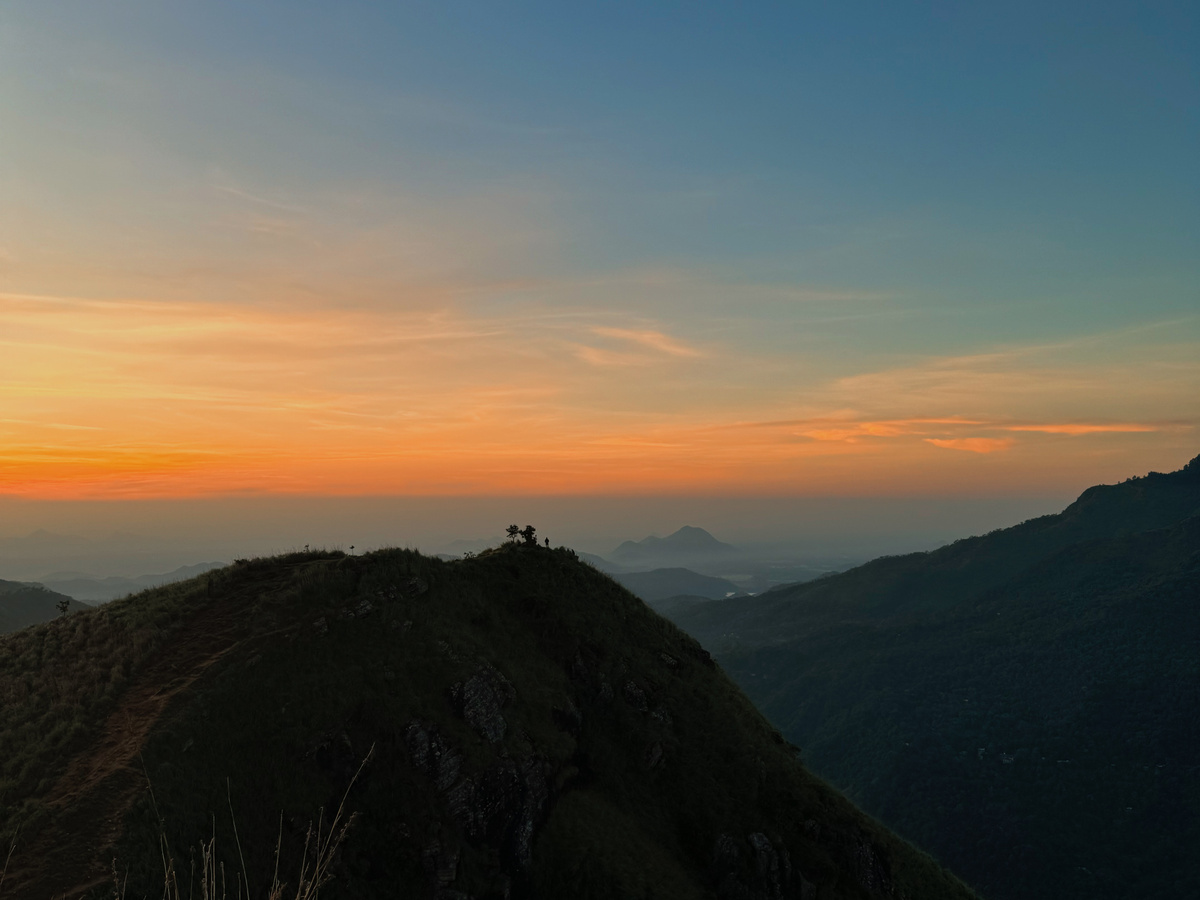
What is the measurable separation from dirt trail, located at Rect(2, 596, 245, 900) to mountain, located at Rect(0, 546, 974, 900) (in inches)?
5.1

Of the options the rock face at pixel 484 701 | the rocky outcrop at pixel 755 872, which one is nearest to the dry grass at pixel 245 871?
the rock face at pixel 484 701

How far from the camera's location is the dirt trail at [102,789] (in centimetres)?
3133

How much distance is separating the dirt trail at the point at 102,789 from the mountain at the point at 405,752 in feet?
0.43

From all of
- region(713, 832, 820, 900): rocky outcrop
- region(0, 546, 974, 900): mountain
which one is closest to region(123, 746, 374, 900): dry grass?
region(0, 546, 974, 900): mountain

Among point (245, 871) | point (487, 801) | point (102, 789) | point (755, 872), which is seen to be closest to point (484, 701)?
point (487, 801)

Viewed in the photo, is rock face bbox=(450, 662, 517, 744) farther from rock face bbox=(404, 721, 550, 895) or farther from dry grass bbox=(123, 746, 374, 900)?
dry grass bbox=(123, 746, 374, 900)

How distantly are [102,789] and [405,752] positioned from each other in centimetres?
1664

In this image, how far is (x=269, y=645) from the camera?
48.0 meters

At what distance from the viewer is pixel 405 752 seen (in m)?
44.9

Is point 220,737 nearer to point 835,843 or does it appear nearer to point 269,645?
point 269,645

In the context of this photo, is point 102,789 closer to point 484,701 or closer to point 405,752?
point 405,752

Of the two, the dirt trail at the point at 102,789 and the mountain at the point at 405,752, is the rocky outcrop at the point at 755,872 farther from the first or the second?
the dirt trail at the point at 102,789

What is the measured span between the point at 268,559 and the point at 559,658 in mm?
28298

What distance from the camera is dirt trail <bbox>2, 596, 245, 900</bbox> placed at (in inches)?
1233
